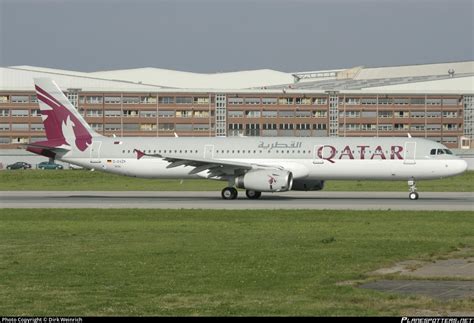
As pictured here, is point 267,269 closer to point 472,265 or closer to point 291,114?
point 472,265

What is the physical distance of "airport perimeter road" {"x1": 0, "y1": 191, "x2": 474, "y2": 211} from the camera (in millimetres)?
43125

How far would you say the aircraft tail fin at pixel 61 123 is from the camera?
53.4 m

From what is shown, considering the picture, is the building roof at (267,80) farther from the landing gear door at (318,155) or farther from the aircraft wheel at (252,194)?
the landing gear door at (318,155)

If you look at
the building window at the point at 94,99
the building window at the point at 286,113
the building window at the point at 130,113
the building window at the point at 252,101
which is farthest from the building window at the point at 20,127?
the building window at the point at 286,113

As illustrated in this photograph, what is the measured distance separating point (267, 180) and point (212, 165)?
3575 millimetres

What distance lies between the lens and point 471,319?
1449 cm

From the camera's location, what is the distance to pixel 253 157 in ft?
169

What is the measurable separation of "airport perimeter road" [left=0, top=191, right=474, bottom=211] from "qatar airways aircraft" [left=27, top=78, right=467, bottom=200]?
1.19 metres

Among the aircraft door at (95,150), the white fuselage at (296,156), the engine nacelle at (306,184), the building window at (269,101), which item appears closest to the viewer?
the white fuselage at (296,156)

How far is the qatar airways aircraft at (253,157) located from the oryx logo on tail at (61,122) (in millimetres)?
57

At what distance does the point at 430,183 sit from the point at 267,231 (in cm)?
4027

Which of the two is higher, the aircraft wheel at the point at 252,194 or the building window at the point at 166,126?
the building window at the point at 166,126

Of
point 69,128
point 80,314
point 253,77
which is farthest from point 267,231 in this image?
point 253,77

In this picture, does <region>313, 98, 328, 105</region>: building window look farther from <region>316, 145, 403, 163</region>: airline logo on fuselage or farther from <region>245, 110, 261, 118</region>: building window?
<region>316, 145, 403, 163</region>: airline logo on fuselage
